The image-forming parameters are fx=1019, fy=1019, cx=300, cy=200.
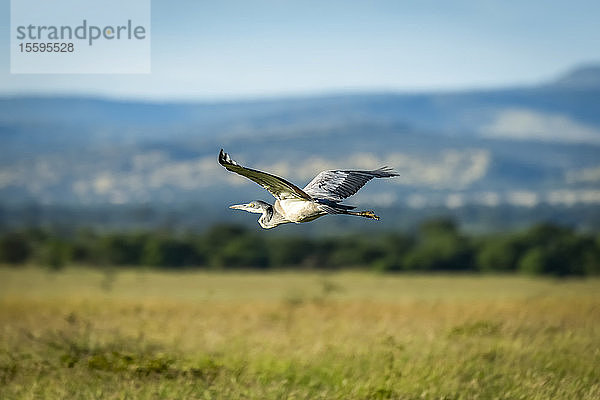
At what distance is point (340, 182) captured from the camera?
779 centimetres

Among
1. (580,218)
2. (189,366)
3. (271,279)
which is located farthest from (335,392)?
(580,218)

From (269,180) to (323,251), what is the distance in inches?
1851

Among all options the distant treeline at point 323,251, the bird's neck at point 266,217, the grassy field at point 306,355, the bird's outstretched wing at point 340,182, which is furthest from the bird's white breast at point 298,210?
the distant treeline at point 323,251

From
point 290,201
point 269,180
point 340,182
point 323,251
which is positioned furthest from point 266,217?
point 323,251

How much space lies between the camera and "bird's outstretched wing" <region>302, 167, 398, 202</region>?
754cm

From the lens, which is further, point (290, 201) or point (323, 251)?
point (323, 251)

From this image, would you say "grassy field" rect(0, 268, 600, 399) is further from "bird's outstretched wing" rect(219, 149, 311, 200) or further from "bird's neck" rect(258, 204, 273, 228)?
"bird's outstretched wing" rect(219, 149, 311, 200)

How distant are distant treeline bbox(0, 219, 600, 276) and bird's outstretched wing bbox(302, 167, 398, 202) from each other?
37741 mm

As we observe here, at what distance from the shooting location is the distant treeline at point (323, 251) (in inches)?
1896

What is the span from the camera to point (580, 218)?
463 feet

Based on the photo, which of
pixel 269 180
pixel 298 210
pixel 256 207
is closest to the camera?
pixel 269 180

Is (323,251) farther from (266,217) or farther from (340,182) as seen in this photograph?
(266,217)

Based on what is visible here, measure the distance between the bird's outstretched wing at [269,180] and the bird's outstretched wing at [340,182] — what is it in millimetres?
611

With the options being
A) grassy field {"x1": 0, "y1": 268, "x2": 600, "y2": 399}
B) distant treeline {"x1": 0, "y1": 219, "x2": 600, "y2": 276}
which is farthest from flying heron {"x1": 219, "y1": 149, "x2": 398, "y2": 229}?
distant treeline {"x1": 0, "y1": 219, "x2": 600, "y2": 276}
